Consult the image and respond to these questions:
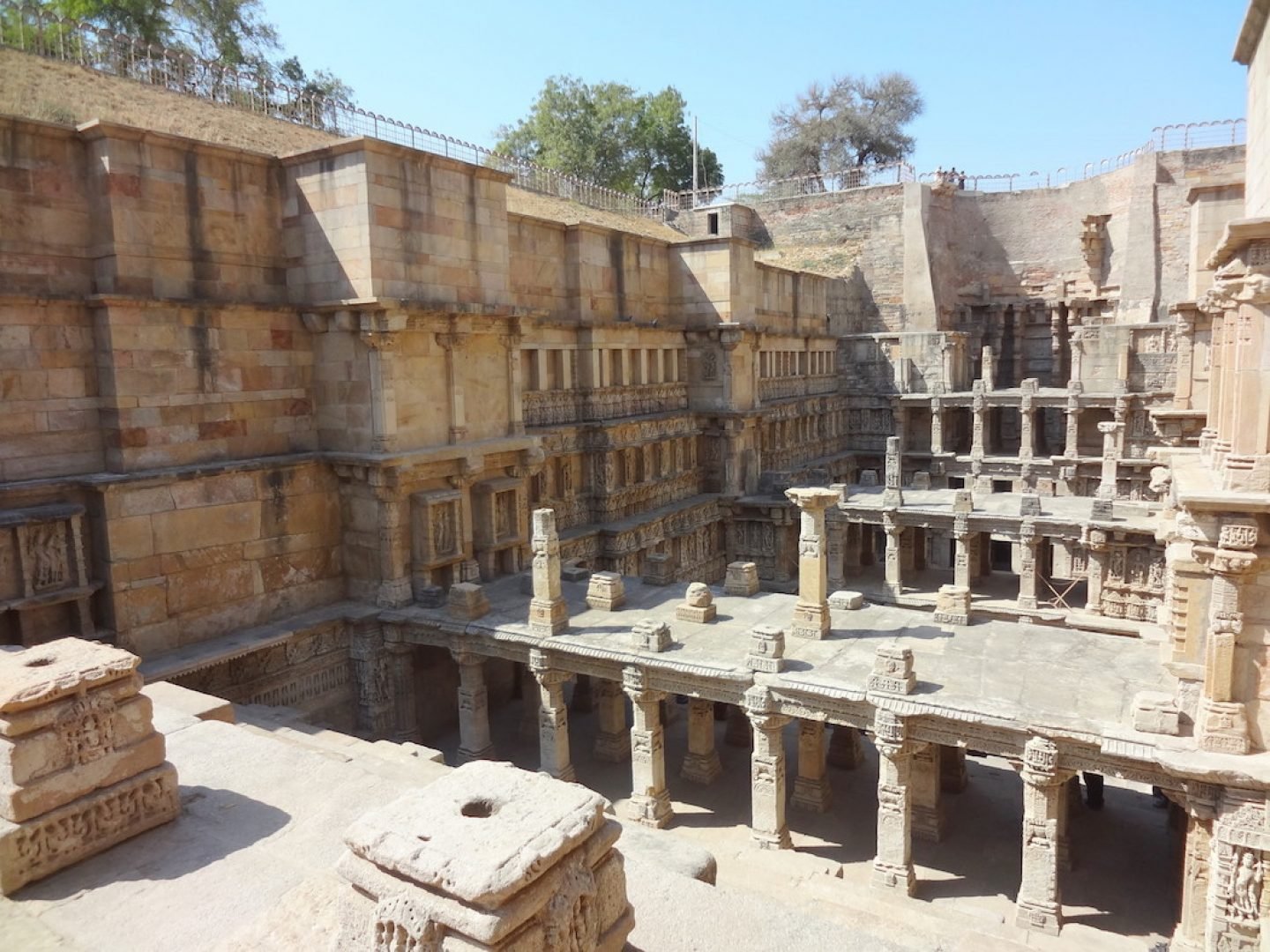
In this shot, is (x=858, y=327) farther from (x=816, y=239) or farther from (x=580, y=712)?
(x=580, y=712)

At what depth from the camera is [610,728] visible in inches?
648

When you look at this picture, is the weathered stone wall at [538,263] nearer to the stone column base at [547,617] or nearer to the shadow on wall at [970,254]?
the stone column base at [547,617]

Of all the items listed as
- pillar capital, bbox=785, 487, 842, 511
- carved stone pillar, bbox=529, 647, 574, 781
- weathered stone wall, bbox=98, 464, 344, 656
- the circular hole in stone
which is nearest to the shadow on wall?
pillar capital, bbox=785, 487, 842, 511

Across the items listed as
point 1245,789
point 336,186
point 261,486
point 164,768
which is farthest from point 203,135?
point 1245,789

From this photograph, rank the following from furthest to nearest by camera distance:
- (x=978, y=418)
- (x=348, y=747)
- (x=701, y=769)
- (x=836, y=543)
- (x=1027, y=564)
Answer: (x=978, y=418), (x=836, y=543), (x=1027, y=564), (x=701, y=769), (x=348, y=747)

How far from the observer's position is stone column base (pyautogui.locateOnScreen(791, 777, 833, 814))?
14.8m

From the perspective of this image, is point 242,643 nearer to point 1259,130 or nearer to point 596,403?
point 596,403

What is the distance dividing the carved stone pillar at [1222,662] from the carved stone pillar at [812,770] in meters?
5.65

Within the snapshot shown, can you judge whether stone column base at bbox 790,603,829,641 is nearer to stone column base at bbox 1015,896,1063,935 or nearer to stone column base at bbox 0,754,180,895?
stone column base at bbox 1015,896,1063,935

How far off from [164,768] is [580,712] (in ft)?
41.1

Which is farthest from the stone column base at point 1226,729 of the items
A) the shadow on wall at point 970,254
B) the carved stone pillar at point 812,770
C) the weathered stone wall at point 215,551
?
the shadow on wall at point 970,254

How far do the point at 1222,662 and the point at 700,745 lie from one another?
8.20m

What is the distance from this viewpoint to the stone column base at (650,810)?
46.3 feet

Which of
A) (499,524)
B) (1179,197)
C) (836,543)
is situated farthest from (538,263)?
(1179,197)
